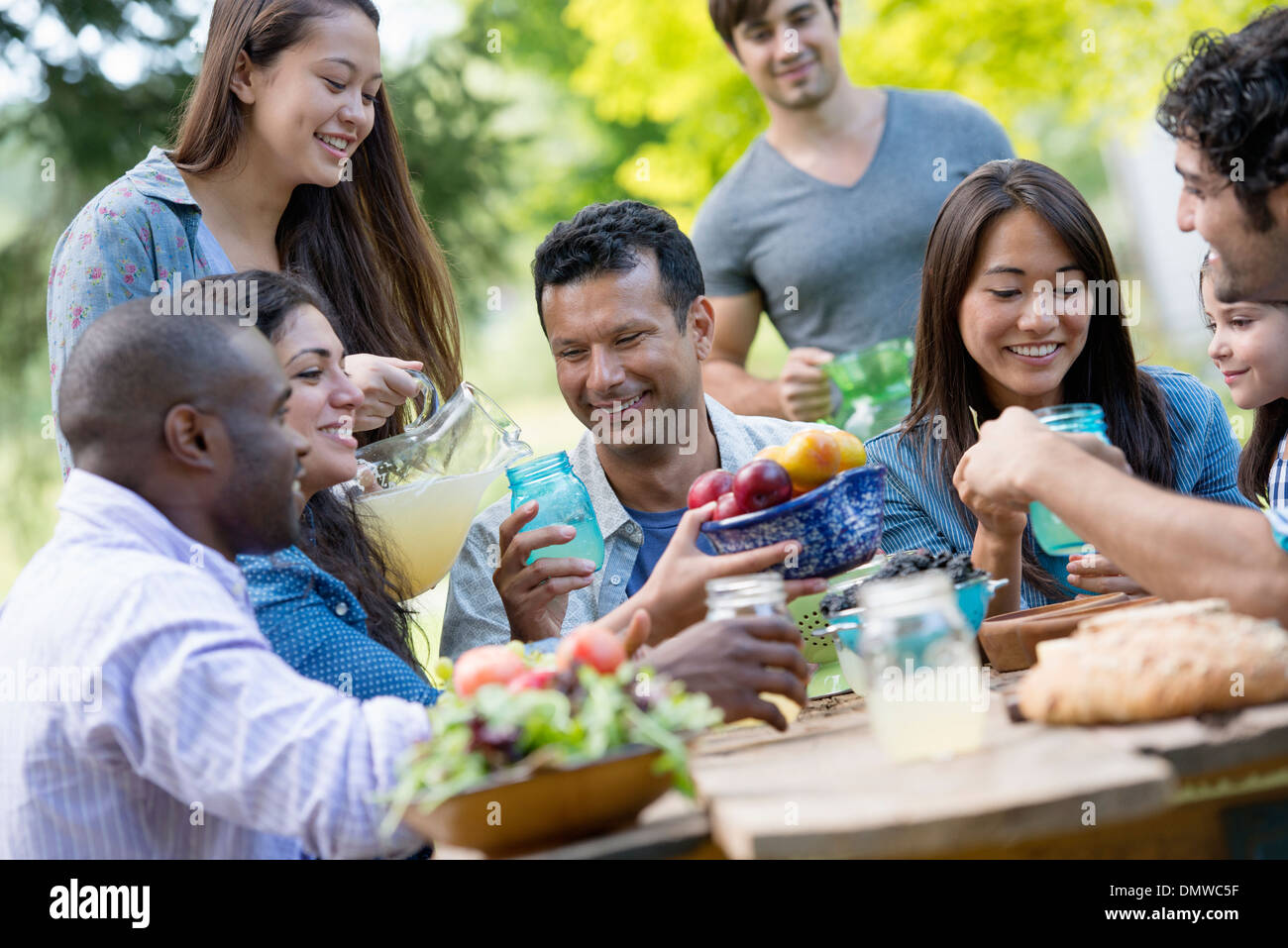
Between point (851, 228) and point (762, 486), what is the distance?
2.50 meters

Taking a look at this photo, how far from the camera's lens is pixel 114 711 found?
1.93m

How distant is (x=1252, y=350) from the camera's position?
3.41 meters

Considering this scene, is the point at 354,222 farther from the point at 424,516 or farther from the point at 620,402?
the point at 424,516

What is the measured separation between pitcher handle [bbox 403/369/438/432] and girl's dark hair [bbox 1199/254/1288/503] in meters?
2.24

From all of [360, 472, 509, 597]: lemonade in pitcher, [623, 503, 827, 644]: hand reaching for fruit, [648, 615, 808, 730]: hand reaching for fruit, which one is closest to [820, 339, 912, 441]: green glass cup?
[360, 472, 509, 597]: lemonade in pitcher

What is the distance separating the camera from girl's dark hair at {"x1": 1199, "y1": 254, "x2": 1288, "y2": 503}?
375cm

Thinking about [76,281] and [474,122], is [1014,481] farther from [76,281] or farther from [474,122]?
[474,122]

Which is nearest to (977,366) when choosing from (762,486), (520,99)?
(762,486)

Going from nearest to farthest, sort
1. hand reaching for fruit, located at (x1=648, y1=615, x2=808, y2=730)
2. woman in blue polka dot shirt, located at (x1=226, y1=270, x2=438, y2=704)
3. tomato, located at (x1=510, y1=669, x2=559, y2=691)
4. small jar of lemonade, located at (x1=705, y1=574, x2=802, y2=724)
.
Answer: tomato, located at (x1=510, y1=669, x2=559, y2=691) → hand reaching for fruit, located at (x1=648, y1=615, x2=808, y2=730) → small jar of lemonade, located at (x1=705, y1=574, x2=802, y2=724) → woman in blue polka dot shirt, located at (x1=226, y1=270, x2=438, y2=704)

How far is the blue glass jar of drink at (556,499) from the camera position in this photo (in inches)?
124

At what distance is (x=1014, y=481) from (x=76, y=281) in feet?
7.92

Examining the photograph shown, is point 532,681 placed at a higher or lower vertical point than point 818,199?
lower
